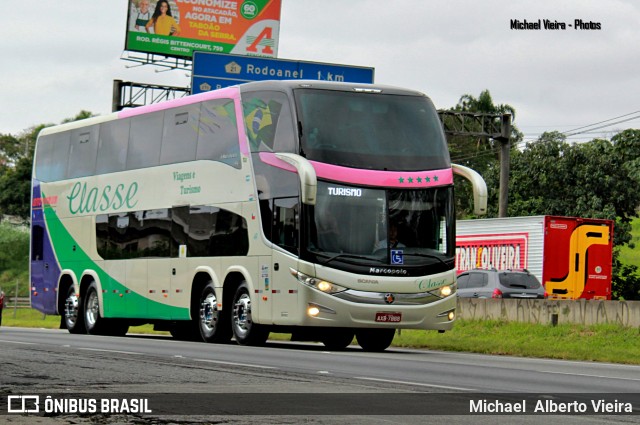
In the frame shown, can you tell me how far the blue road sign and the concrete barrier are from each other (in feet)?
36.4

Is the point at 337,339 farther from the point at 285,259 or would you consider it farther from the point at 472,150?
the point at 472,150

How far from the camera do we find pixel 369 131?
74.6 ft

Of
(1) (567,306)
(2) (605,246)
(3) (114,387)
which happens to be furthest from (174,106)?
(2) (605,246)

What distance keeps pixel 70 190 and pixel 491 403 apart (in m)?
20.5

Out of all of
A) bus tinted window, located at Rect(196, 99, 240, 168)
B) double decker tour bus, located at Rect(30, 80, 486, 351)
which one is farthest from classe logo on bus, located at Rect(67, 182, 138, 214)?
bus tinted window, located at Rect(196, 99, 240, 168)

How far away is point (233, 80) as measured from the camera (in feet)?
133

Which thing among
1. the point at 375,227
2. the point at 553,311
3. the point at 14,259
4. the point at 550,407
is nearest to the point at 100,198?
the point at 375,227

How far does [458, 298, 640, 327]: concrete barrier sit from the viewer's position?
26.4 metres

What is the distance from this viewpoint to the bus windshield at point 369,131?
22375 millimetres

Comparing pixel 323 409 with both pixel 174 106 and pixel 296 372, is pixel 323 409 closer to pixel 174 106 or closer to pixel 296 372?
pixel 296 372

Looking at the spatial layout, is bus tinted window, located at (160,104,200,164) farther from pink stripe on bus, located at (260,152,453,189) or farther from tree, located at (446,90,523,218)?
tree, located at (446,90,523,218)

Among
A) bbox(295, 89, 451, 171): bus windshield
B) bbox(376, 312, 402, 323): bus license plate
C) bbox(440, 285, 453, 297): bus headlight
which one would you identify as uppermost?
bbox(295, 89, 451, 171): bus windshield

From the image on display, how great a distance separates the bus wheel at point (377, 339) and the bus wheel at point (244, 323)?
5.77 feet

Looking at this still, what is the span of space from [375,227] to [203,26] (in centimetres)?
3438
